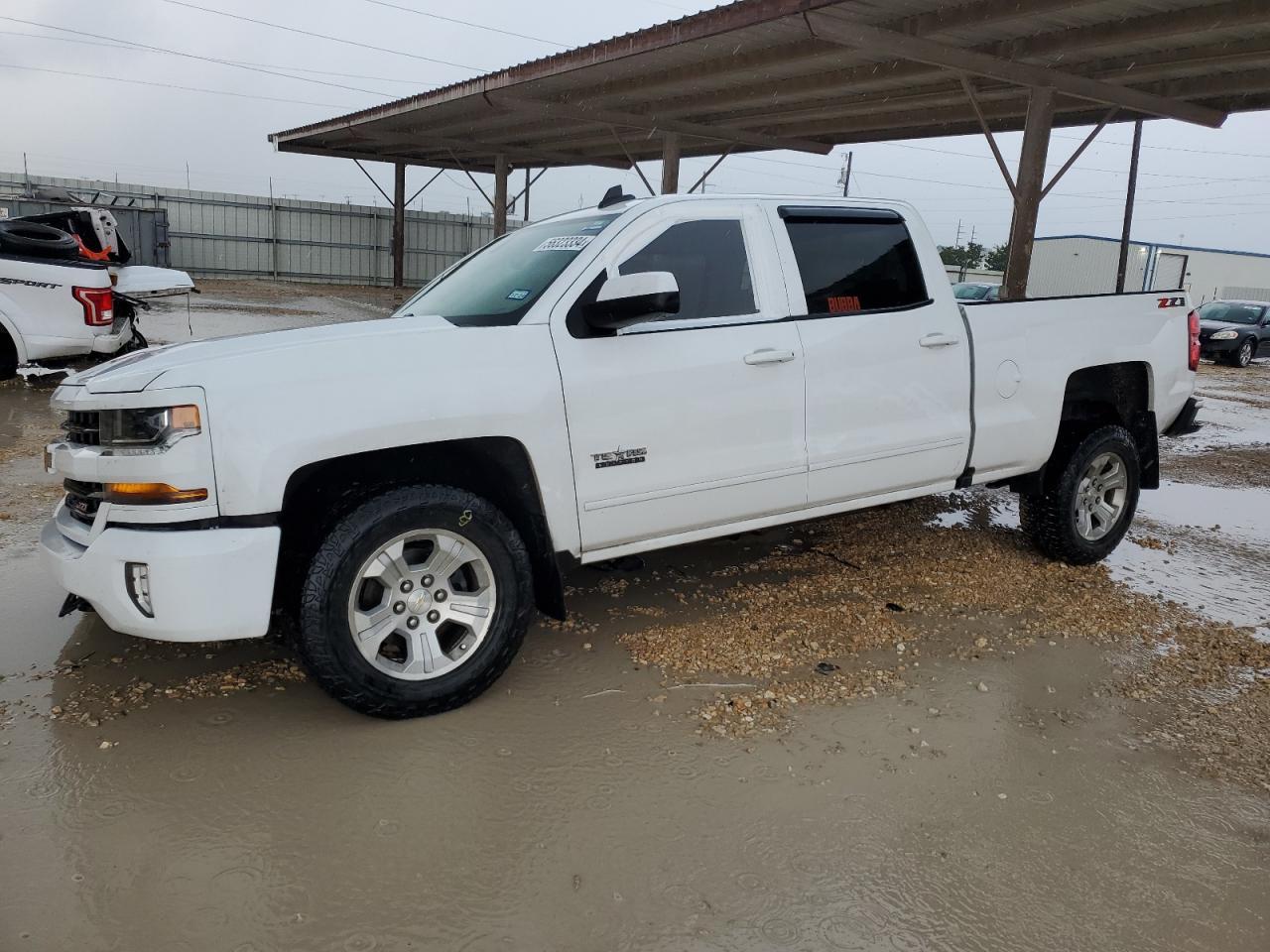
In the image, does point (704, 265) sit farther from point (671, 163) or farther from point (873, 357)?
point (671, 163)

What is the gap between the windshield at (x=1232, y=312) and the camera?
2248cm

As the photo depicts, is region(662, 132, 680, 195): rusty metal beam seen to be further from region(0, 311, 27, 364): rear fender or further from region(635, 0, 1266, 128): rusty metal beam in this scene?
region(0, 311, 27, 364): rear fender

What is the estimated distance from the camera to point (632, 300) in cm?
339

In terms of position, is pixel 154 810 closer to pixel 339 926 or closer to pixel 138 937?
pixel 138 937

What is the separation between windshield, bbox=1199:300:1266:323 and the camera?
2248cm

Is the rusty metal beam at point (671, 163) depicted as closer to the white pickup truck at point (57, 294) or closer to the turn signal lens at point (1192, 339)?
the white pickup truck at point (57, 294)

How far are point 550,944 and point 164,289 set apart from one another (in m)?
9.07

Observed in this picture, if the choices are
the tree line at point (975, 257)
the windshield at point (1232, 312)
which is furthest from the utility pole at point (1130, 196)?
the tree line at point (975, 257)

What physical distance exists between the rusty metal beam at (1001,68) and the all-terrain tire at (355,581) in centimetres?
897

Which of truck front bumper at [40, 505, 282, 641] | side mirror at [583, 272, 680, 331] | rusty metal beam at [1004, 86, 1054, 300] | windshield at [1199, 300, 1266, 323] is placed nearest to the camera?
truck front bumper at [40, 505, 282, 641]

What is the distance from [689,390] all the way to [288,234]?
30.7 metres

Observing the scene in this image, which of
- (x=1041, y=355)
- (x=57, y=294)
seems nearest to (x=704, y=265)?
(x=1041, y=355)

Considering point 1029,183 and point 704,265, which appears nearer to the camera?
point 704,265

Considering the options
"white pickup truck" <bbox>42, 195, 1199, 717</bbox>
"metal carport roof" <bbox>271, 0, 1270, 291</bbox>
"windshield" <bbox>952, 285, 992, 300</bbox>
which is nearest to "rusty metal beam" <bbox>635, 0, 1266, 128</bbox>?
"metal carport roof" <bbox>271, 0, 1270, 291</bbox>
